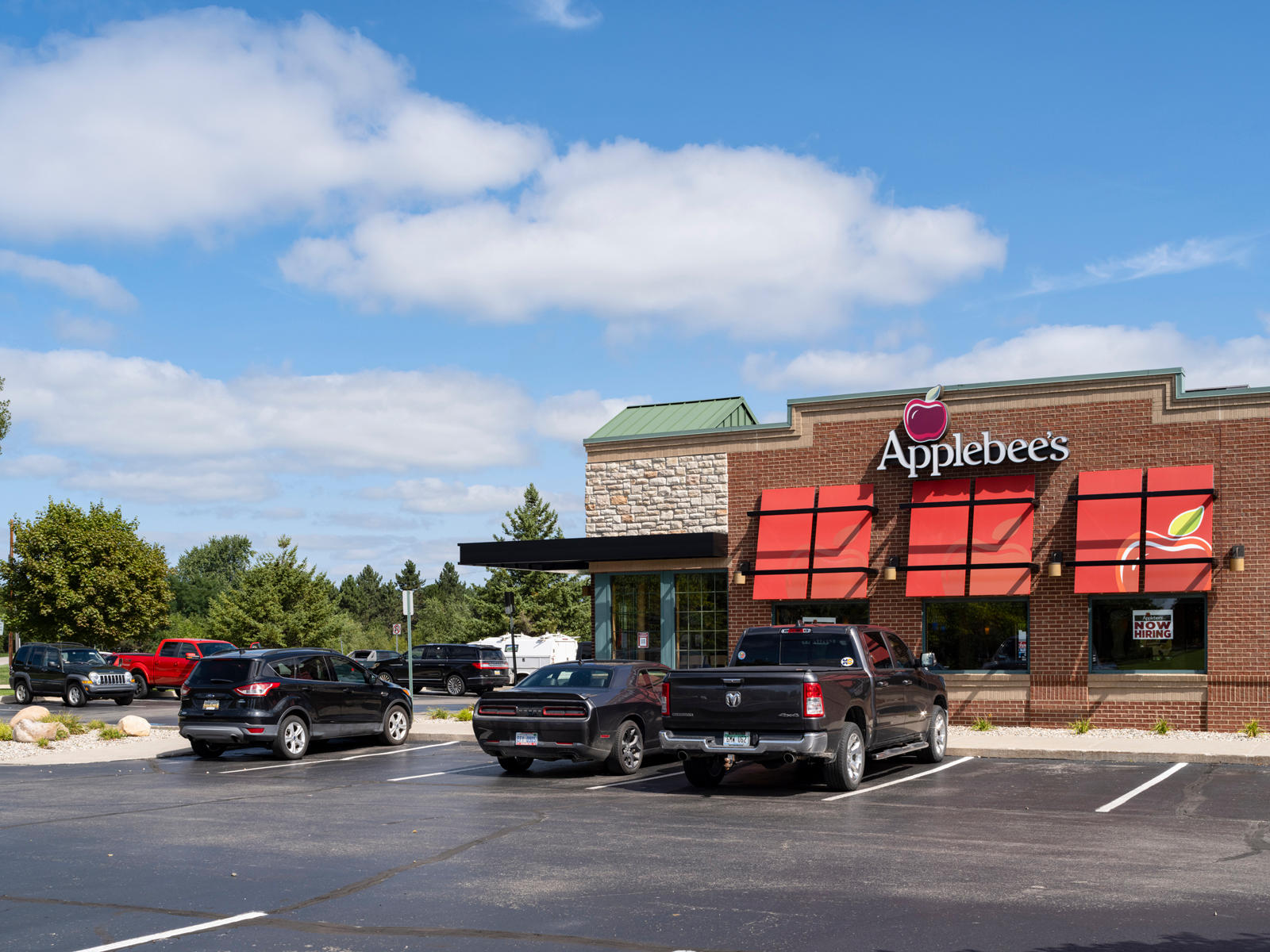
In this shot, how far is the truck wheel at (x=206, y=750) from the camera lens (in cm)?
1888

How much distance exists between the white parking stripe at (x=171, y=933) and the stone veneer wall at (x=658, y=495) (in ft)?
55.5

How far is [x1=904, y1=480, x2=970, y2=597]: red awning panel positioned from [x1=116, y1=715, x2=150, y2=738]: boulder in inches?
550

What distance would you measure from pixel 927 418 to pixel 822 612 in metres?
4.20

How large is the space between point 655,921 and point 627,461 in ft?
58.6

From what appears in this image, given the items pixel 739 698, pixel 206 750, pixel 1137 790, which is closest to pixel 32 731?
pixel 206 750

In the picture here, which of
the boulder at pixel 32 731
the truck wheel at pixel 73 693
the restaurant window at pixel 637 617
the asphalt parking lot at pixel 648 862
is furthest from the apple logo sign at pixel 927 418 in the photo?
the truck wheel at pixel 73 693

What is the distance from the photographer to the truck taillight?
1318 centimetres

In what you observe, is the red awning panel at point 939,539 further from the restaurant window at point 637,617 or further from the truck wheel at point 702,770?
the truck wheel at point 702,770

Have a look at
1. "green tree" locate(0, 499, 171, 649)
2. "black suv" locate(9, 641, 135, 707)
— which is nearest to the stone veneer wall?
"black suv" locate(9, 641, 135, 707)

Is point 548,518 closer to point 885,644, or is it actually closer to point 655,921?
point 885,644

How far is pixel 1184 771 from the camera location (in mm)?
15750

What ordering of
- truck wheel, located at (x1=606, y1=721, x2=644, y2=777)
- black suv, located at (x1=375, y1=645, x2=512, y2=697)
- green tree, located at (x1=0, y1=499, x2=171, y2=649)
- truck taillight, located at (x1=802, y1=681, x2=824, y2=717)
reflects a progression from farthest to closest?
green tree, located at (x1=0, y1=499, x2=171, y2=649)
black suv, located at (x1=375, y1=645, x2=512, y2=697)
truck wheel, located at (x1=606, y1=721, x2=644, y2=777)
truck taillight, located at (x1=802, y1=681, x2=824, y2=717)

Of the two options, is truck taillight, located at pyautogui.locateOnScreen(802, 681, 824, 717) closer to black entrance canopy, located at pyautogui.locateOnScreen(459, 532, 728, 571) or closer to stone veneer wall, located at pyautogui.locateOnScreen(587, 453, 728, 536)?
black entrance canopy, located at pyautogui.locateOnScreen(459, 532, 728, 571)

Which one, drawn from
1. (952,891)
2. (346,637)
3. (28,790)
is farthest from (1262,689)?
(346,637)
